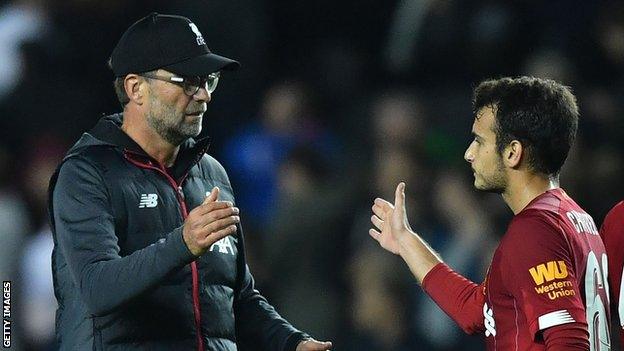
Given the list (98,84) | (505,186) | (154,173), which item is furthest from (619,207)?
(98,84)

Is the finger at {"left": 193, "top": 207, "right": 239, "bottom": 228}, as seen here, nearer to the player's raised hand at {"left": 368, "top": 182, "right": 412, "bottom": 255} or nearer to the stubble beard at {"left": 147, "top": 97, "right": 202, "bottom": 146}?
the stubble beard at {"left": 147, "top": 97, "right": 202, "bottom": 146}

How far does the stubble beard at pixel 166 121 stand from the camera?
12.6 feet

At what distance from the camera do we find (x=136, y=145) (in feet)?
12.4

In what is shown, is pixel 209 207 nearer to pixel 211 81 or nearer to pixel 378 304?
pixel 211 81

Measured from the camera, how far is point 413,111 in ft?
24.3

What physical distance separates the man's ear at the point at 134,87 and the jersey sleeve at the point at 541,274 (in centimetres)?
137

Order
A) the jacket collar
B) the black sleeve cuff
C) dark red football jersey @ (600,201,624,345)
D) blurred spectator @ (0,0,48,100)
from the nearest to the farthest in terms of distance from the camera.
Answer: dark red football jersey @ (600,201,624,345) → the jacket collar → the black sleeve cuff → blurred spectator @ (0,0,48,100)

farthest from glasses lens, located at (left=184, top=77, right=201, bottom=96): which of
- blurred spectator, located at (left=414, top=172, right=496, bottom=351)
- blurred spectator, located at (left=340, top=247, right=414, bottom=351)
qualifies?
blurred spectator, located at (left=414, top=172, right=496, bottom=351)

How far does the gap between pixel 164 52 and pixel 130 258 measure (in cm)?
81

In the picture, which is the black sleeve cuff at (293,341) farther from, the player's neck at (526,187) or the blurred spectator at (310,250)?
the blurred spectator at (310,250)

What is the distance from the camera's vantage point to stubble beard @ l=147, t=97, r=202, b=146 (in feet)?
12.6

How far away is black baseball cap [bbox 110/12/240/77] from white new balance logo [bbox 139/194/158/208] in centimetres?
44

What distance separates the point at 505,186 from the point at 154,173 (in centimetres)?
116

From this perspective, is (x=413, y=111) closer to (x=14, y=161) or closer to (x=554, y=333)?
(x=14, y=161)
